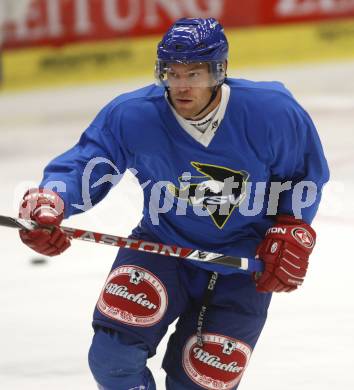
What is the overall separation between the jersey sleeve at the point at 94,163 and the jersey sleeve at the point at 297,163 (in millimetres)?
439

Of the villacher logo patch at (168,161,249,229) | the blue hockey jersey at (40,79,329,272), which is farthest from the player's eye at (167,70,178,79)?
the villacher logo patch at (168,161,249,229)

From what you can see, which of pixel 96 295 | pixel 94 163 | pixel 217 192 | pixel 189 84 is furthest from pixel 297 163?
pixel 96 295

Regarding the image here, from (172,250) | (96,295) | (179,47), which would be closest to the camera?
(179,47)

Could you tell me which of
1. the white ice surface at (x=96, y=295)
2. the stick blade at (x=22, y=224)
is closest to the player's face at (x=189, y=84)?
the stick blade at (x=22, y=224)

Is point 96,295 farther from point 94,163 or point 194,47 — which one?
point 194,47

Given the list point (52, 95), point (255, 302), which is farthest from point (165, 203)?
point (52, 95)

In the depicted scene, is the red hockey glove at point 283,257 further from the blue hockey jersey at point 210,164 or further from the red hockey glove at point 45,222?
the red hockey glove at point 45,222

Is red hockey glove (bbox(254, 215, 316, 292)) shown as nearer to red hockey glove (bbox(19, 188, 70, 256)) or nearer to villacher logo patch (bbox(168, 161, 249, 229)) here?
villacher logo patch (bbox(168, 161, 249, 229))

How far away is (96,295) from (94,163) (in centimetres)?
154

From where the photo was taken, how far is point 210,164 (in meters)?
3.22

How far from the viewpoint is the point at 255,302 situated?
3283 millimetres

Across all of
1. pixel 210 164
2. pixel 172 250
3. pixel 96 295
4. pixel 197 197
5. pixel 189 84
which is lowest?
pixel 96 295

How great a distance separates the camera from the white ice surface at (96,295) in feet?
12.8

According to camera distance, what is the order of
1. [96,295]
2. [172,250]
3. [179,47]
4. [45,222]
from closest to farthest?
[45,222]
[179,47]
[172,250]
[96,295]
